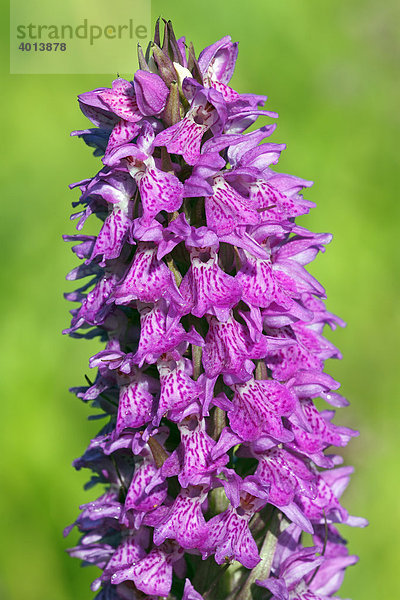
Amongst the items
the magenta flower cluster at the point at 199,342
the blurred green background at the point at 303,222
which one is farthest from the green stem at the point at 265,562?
the blurred green background at the point at 303,222

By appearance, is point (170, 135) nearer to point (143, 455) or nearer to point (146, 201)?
point (146, 201)

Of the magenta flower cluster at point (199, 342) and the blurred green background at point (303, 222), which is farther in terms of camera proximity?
the blurred green background at point (303, 222)

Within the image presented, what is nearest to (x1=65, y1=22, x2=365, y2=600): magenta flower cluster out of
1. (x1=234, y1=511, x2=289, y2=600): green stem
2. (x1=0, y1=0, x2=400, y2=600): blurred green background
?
(x1=234, y1=511, x2=289, y2=600): green stem

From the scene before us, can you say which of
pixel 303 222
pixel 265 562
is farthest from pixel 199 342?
pixel 303 222

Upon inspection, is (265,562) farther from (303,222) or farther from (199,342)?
(303,222)

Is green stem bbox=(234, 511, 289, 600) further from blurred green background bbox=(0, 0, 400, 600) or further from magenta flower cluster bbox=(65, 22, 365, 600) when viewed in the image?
blurred green background bbox=(0, 0, 400, 600)

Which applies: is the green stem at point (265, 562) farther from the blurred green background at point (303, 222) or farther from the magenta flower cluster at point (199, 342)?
the blurred green background at point (303, 222)
